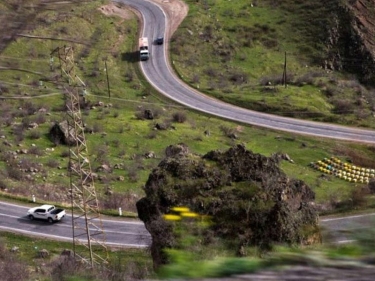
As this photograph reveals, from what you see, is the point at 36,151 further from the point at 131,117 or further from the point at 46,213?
the point at 46,213

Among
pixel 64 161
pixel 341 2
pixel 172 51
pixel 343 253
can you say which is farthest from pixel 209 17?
pixel 343 253

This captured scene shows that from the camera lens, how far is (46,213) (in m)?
21.0

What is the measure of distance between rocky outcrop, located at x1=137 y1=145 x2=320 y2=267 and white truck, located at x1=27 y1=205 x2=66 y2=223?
802cm

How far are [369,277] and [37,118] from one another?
104 feet

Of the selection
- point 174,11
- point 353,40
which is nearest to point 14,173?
point 174,11

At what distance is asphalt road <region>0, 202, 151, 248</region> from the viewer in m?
19.9

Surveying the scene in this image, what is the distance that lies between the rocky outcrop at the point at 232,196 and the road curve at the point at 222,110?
2259 cm

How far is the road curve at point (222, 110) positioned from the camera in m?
37.2

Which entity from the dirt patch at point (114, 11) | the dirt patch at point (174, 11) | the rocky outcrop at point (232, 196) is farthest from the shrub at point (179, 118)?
the rocky outcrop at point (232, 196)

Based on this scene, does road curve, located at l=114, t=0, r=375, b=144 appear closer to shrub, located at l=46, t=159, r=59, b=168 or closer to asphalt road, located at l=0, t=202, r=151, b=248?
shrub, located at l=46, t=159, r=59, b=168

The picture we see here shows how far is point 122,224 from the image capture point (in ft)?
68.9

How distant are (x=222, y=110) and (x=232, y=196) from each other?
27344 millimetres

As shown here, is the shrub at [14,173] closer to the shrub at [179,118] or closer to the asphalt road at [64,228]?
the asphalt road at [64,228]

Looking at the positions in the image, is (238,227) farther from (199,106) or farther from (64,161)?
(199,106)
